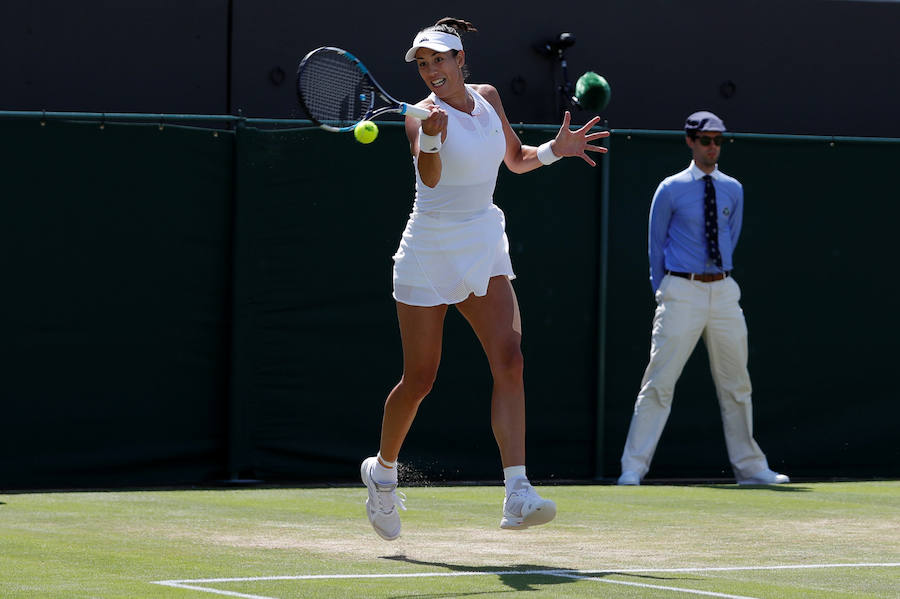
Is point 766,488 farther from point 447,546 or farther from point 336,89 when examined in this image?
point 336,89

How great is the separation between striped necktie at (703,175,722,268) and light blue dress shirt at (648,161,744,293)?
0.03 m

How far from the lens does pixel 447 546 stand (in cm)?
704

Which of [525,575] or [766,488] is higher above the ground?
[525,575]

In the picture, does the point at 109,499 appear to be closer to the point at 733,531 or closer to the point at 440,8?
the point at 733,531

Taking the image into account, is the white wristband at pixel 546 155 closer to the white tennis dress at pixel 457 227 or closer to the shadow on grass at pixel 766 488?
the white tennis dress at pixel 457 227

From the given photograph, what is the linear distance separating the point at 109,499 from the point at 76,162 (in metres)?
2.19

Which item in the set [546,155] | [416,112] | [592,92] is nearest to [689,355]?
[592,92]

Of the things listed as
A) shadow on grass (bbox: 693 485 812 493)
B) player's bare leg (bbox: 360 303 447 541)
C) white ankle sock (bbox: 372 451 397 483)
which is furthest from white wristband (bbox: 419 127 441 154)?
shadow on grass (bbox: 693 485 812 493)

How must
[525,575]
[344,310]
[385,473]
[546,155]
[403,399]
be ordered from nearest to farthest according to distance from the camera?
1. [525,575]
2. [403,399]
3. [385,473]
4. [546,155]
5. [344,310]

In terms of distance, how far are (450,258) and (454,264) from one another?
0.03 metres

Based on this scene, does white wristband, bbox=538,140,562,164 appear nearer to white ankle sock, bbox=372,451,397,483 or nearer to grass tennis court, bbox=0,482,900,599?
white ankle sock, bbox=372,451,397,483

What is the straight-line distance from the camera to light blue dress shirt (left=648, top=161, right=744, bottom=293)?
34.1 ft

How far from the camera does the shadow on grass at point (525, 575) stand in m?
5.77

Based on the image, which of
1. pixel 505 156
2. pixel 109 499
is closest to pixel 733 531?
pixel 505 156
